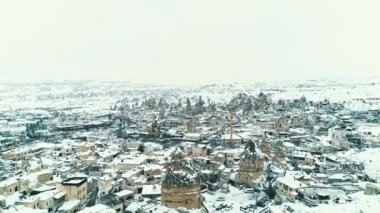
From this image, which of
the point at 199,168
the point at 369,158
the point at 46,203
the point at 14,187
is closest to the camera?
the point at 46,203

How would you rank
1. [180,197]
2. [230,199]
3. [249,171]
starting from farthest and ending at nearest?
1. [249,171]
2. [230,199]
3. [180,197]

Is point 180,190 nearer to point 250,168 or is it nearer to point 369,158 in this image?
point 250,168

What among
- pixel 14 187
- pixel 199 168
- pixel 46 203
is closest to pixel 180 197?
pixel 46 203

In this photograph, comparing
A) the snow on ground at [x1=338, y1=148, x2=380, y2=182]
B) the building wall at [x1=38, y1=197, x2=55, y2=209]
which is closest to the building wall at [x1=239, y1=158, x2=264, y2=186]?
the snow on ground at [x1=338, y1=148, x2=380, y2=182]

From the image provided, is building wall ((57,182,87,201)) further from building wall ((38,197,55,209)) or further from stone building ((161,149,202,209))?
stone building ((161,149,202,209))

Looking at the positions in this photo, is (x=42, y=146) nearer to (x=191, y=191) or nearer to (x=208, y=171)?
(x=208, y=171)

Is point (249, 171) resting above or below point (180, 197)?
below
